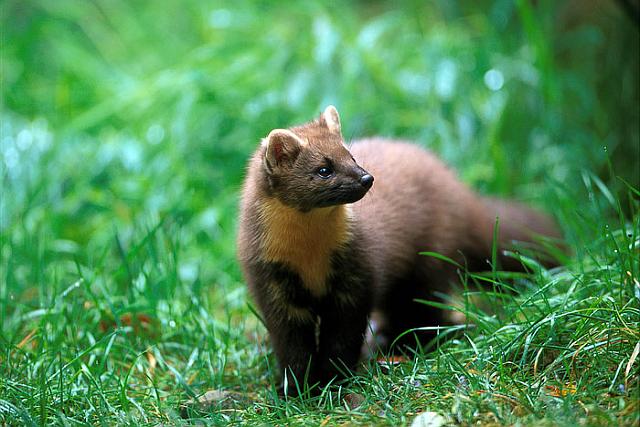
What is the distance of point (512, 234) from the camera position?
5.43 m

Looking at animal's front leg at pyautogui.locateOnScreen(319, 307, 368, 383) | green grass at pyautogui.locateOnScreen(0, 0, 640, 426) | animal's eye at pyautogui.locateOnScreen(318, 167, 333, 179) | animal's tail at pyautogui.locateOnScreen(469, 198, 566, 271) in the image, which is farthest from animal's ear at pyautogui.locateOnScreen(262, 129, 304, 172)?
animal's tail at pyautogui.locateOnScreen(469, 198, 566, 271)

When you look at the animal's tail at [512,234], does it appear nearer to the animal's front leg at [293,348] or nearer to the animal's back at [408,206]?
the animal's back at [408,206]

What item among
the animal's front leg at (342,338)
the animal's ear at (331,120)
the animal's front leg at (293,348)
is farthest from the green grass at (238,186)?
the animal's ear at (331,120)

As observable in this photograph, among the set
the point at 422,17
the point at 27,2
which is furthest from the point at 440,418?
the point at 27,2

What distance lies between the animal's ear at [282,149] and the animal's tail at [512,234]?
166 cm

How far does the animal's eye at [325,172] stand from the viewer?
4.04 meters

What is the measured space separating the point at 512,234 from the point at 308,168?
1.93 meters

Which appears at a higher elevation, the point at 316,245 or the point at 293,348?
the point at 316,245

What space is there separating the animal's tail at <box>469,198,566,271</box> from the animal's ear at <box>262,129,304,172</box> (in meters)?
1.66

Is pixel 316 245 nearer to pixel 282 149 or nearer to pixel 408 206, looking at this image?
pixel 282 149

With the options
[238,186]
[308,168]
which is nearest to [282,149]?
[308,168]

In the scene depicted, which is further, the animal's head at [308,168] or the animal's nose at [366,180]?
the animal's head at [308,168]

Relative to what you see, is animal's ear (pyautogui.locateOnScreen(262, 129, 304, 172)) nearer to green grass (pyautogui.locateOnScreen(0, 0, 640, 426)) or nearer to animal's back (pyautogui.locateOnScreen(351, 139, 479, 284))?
animal's back (pyautogui.locateOnScreen(351, 139, 479, 284))

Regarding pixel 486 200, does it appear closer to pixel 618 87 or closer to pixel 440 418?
pixel 618 87
